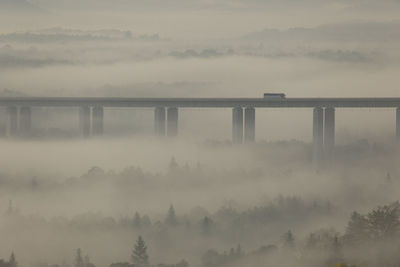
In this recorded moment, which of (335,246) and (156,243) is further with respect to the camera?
(156,243)

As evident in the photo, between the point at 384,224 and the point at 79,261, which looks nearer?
the point at 384,224

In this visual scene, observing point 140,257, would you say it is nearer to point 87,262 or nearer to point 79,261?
point 87,262

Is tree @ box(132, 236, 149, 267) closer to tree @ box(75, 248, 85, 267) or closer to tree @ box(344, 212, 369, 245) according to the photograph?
tree @ box(75, 248, 85, 267)

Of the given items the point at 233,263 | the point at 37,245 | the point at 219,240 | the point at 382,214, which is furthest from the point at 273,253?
the point at 37,245

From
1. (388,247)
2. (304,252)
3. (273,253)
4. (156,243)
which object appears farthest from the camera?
(156,243)

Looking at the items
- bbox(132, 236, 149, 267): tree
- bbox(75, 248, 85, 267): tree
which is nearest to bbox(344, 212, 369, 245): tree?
bbox(132, 236, 149, 267): tree

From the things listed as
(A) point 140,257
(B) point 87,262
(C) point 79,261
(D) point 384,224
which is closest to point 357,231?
(D) point 384,224

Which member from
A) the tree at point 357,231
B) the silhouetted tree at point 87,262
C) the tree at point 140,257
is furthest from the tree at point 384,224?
the silhouetted tree at point 87,262

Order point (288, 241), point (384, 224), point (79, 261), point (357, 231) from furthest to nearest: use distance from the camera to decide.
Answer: point (288, 241)
point (79, 261)
point (384, 224)
point (357, 231)

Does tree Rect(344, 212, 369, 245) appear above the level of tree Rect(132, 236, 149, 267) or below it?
above

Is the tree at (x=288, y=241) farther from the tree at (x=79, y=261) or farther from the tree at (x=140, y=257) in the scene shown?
the tree at (x=79, y=261)

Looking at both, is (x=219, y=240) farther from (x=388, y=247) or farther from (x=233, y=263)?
(x=388, y=247)
